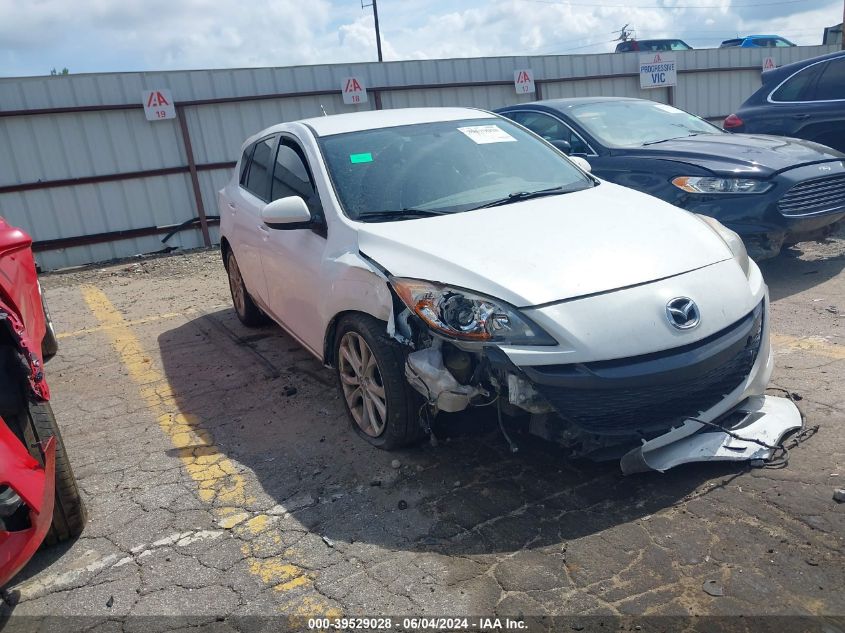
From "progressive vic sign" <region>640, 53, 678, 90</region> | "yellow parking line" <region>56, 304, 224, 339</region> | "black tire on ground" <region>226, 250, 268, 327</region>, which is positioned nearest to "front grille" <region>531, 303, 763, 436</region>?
"black tire on ground" <region>226, 250, 268, 327</region>

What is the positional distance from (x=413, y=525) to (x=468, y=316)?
919 mm

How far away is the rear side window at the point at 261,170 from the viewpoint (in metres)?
5.05

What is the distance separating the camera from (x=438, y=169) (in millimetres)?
4195

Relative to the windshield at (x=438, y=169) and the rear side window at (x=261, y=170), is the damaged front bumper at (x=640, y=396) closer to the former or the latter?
the windshield at (x=438, y=169)

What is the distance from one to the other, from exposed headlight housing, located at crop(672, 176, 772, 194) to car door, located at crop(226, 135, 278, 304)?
3417 mm

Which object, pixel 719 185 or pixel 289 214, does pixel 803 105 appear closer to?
pixel 719 185

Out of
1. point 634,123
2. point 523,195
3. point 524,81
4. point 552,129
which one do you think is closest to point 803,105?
point 634,123

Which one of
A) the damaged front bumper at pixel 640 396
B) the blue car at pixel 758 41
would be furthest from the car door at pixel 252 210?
the blue car at pixel 758 41

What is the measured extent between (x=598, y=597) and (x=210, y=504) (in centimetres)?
186

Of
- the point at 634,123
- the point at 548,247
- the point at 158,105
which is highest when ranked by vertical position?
the point at 158,105

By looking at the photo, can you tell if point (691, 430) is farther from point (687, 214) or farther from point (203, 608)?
point (203, 608)

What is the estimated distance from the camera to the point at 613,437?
295 cm

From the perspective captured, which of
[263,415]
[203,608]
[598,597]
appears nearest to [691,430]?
[598,597]

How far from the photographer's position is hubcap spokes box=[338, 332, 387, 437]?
142 inches
